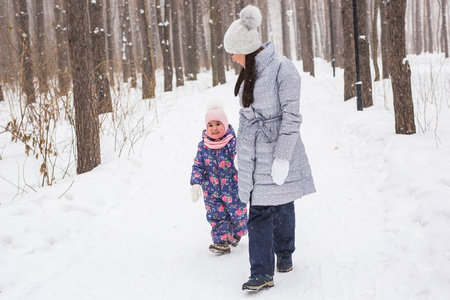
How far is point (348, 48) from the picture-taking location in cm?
880

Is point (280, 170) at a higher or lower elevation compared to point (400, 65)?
lower

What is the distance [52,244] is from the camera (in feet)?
10.3

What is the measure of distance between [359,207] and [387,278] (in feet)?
4.52

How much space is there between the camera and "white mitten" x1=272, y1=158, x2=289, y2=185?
7.57 feet

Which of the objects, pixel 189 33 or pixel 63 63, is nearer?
pixel 63 63

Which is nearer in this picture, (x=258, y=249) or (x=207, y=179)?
(x=258, y=249)

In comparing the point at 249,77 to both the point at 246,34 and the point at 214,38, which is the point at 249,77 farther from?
the point at 214,38

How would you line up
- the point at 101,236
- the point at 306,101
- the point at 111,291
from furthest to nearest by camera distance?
the point at 306,101 < the point at 101,236 < the point at 111,291

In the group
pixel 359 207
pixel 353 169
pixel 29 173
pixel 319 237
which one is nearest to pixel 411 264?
pixel 319 237

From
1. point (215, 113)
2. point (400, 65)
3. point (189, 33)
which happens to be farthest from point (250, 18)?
point (189, 33)

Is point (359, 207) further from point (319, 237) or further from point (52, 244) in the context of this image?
point (52, 244)

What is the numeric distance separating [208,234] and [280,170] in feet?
5.37

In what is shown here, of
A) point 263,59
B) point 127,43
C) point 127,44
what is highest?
point 127,44

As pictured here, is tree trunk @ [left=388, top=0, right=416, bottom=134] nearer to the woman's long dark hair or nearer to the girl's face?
the girl's face
